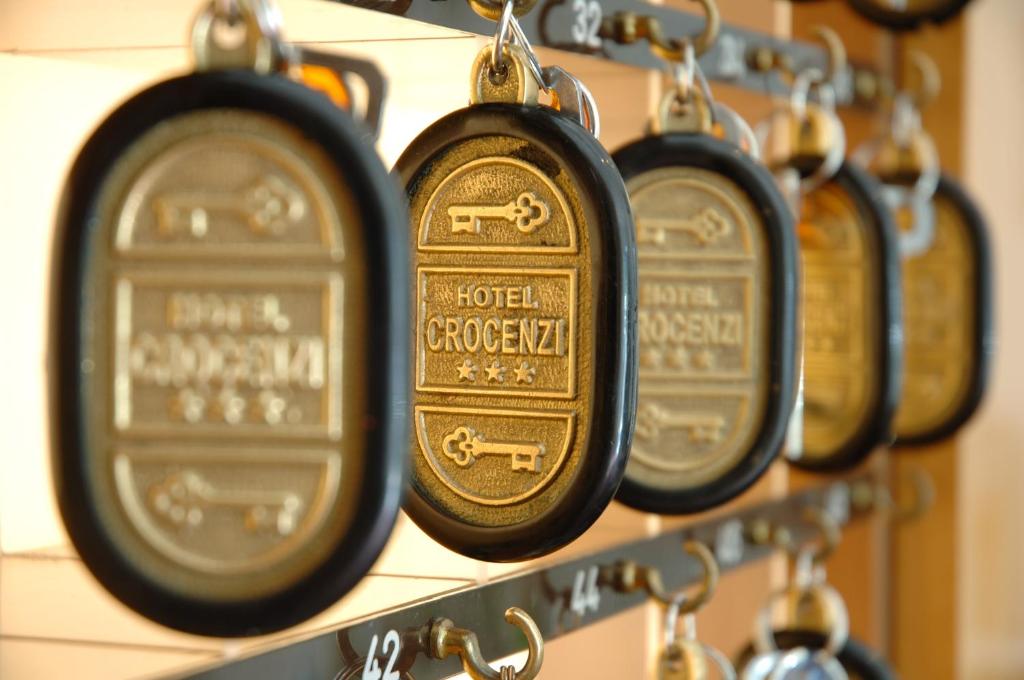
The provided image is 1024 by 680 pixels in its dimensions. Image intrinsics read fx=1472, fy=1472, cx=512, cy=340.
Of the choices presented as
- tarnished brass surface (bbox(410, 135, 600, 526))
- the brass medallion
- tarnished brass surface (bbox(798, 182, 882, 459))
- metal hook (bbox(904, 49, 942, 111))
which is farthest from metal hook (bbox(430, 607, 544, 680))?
metal hook (bbox(904, 49, 942, 111))

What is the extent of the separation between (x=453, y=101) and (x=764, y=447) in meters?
0.24

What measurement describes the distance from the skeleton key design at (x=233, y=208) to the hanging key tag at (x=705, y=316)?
1.10 ft

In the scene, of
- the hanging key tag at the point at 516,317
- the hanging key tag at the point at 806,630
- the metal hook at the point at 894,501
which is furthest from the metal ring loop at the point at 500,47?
the metal hook at the point at 894,501

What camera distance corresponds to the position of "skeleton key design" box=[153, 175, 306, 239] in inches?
17.1

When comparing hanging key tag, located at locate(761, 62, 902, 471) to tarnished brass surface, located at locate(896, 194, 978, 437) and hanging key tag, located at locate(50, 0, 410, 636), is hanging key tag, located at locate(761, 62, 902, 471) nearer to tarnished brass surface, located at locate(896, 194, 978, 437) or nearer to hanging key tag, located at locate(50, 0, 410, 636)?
tarnished brass surface, located at locate(896, 194, 978, 437)

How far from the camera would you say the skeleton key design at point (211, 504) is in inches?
17.3

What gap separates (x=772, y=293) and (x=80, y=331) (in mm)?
422

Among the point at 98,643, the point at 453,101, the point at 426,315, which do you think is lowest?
the point at 98,643

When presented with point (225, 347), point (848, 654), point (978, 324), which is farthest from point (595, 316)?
point (978, 324)

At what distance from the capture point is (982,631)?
1.62m

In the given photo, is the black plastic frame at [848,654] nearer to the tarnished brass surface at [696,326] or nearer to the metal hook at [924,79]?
the tarnished brass surface at [696,326]

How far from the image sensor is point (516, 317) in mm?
597

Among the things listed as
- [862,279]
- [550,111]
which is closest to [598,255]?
[550,111]

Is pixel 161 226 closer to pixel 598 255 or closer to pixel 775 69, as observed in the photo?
pixel 598 255
